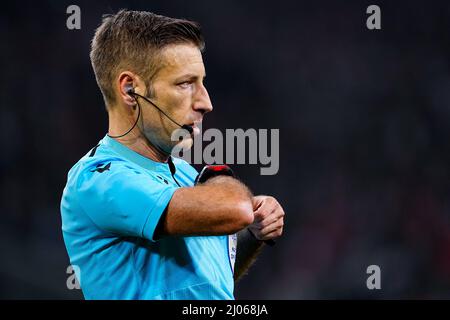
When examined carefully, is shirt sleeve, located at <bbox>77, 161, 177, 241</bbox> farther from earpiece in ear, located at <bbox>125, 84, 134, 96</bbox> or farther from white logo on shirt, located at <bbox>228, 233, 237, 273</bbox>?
white logo on shirt, located at <bbox>228, 233, 237, 273</bbox>

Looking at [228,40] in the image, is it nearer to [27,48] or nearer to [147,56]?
[27,48]

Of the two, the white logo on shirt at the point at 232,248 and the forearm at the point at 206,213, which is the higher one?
the forearm at the point at 206,213

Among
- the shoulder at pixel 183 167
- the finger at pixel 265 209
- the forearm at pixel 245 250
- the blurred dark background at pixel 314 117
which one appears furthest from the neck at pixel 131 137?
the blurred dark background at pixel 314 117

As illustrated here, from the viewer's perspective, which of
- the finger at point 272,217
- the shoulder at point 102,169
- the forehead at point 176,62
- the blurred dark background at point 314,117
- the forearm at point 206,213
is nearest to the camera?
the forearm at point 206,213

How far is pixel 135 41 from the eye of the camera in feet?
6.23

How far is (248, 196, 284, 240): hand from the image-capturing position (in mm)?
1956

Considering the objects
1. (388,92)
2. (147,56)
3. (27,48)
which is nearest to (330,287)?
(388,92)

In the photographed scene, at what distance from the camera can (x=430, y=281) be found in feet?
15.6

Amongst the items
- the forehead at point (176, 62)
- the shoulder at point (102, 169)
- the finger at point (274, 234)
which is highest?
the forehead at point (176, 62)

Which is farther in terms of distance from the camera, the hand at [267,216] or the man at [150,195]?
the hand at [267,216]

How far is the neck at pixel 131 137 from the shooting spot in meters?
1.94

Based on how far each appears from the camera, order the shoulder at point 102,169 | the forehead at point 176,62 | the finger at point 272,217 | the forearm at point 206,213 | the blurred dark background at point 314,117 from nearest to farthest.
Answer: the forearm at point 206,213 → the shoulder at point 102,169 → the forehead at point 176,62 → the finger at point 272,217 → the blurred dark background at point 314,117

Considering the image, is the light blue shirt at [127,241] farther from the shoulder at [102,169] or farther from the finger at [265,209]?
the finger at [265,209]

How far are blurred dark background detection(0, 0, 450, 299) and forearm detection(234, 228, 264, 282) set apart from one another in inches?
96.7
